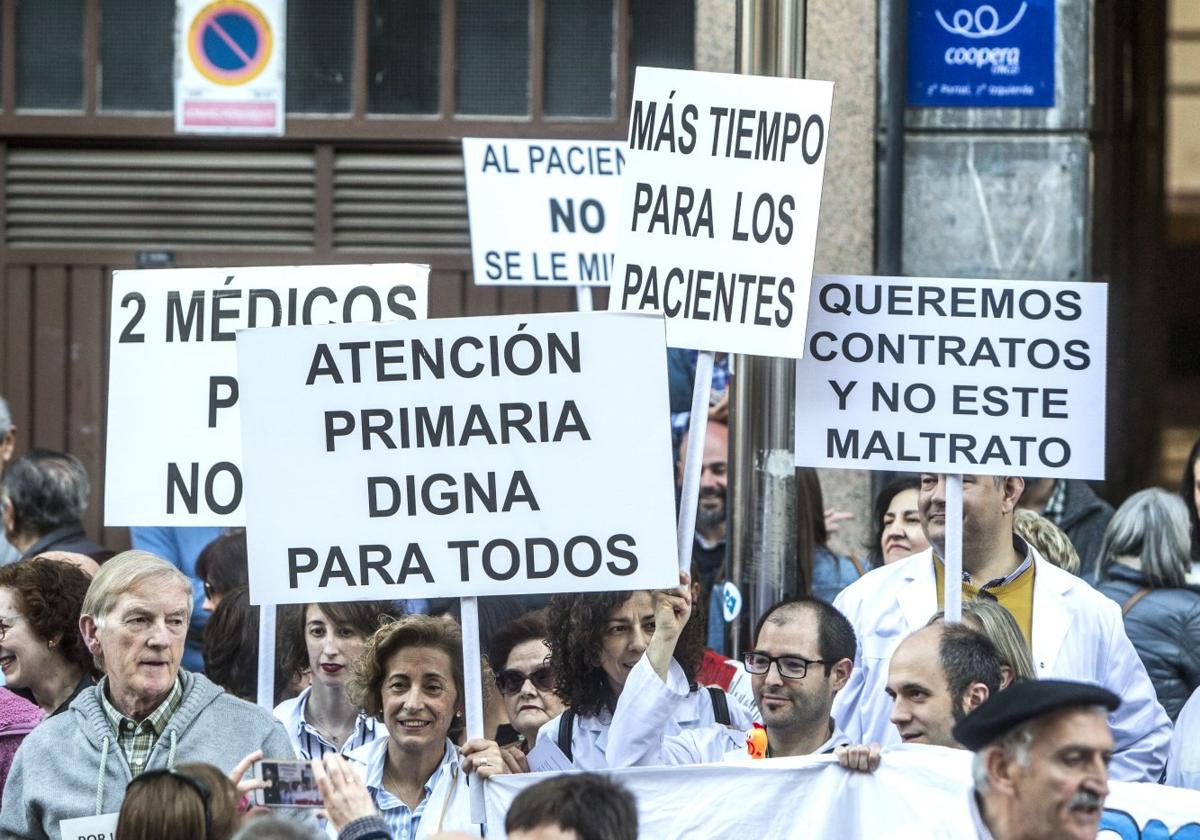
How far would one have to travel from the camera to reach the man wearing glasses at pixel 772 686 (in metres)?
5.68

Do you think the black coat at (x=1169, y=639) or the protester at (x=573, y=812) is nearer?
the protester at (x=573, y=812)

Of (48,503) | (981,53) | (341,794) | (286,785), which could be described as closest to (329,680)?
(286,785)

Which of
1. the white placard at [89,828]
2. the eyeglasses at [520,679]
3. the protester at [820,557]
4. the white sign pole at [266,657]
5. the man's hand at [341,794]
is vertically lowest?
the white placard at [89,828]

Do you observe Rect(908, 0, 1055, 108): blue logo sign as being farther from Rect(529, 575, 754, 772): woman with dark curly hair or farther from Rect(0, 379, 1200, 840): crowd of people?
Rect(529, 575, 754, 772): woman with dark curly hair

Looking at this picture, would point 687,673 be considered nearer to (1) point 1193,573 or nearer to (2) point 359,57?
(1) point 1193,573

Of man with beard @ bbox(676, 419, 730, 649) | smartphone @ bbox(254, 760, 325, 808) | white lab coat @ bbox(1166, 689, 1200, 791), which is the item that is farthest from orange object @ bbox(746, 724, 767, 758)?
man with beard @ bbox(676, 419, 730, 649)

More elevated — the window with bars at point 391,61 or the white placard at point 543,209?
the window with bars at point 391,61

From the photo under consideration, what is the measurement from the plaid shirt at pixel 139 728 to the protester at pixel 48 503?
7.49ft

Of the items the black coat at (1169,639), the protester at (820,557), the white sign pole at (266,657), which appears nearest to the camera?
the white sign pole at (266,657)

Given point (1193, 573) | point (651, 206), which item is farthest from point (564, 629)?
point (1193, 573)

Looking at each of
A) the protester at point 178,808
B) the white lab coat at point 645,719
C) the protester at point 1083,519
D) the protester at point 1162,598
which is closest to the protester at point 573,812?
the protester at point 178,808

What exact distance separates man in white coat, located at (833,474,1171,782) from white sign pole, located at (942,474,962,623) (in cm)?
16

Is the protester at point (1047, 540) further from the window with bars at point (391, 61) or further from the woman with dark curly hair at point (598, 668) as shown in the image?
the window with bars at point (391, 61)

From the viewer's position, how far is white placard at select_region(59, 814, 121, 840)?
5.23 metres
